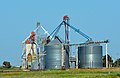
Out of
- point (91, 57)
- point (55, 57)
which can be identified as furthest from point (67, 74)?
point (55, 57)

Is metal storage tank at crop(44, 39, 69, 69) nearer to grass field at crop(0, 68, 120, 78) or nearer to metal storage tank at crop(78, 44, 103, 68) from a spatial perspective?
metal storage tank at crop(78, 44, 103, 68)

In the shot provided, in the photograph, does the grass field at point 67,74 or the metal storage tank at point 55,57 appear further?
the metal storage tank at point 55,57

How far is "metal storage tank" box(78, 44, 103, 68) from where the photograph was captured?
15850 centimetres

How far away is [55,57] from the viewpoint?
162875 millimetres

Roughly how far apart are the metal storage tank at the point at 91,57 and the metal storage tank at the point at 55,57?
772 centimetres

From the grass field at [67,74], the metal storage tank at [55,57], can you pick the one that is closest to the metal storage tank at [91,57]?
the metal storage tank at [55,57]

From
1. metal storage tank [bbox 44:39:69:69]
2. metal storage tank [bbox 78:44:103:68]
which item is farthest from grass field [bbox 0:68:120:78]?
metal storage tank [bbox 44:39:69:69]

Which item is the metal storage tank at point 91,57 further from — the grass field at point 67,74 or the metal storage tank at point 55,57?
the grass field at point 67,74

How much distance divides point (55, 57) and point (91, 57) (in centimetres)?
1564

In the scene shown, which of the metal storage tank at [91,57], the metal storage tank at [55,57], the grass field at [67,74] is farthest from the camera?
the metal storage tank at [55,57]

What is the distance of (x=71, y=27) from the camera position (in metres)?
184

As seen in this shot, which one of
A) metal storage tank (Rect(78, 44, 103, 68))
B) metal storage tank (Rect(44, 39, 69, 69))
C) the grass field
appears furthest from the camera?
metal storage tank (Rect(44, 39, 69, 69))

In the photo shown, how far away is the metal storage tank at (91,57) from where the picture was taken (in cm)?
15850

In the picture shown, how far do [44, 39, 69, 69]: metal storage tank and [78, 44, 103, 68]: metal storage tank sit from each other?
772 centimetres
